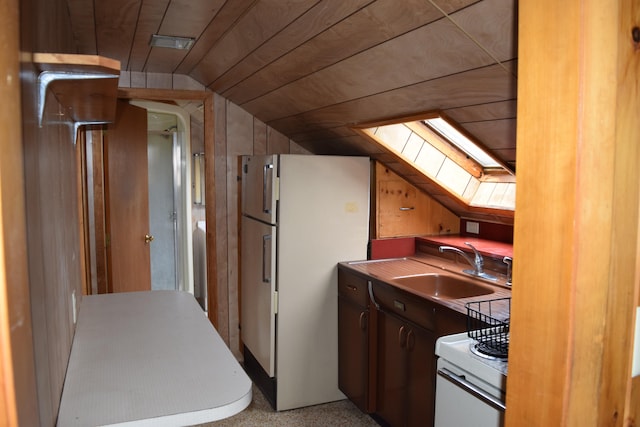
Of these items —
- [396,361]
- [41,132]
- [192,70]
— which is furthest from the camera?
[192,70]

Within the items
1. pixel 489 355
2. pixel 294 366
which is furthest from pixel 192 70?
pixel 489 355

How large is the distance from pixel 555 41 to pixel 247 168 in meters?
2.75

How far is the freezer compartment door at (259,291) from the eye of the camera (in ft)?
10.1

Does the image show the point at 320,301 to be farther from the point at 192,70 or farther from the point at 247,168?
the point at 192,70

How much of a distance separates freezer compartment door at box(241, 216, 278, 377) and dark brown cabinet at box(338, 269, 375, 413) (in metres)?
0.42

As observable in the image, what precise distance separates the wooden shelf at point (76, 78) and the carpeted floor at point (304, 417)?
6.88 feet

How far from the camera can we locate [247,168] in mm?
3449

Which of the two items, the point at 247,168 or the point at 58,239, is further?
the point at 247,168

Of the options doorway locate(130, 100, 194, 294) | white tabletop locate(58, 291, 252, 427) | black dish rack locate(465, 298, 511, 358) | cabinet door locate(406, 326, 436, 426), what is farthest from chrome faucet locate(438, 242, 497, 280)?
doorway locate(130, 100, 194, 294)

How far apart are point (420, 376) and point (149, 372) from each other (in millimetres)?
1400

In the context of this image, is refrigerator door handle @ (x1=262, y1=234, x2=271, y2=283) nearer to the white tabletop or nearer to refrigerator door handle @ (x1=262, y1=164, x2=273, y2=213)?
refrigerator door handle @ (x1=262, y1=164, x2=273, y2=213)

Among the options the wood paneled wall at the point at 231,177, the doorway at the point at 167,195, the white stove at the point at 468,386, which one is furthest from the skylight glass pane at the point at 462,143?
the doorway at the point at 167,195

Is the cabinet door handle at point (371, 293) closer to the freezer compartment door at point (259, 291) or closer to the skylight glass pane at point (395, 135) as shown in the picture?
the freezer compartment door at point (259, 291)

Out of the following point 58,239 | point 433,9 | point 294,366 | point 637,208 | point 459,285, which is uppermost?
point 433,9
